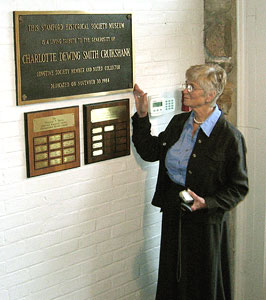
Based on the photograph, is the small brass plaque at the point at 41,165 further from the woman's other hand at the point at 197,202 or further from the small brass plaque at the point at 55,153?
the woman's other hand at the point at 197,202

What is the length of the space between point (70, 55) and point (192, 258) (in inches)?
47.9

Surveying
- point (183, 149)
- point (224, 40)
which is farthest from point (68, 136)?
point (224, 40)

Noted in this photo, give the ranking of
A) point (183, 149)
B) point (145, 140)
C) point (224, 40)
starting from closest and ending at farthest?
point (183, 149) < point (145, 140) < point (224, 40)

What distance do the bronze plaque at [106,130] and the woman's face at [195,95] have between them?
0.36 meters

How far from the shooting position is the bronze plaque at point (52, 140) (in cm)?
266

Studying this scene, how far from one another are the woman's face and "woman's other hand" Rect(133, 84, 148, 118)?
0.85ft

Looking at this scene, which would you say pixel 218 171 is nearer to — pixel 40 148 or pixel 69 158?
pixel 69 158

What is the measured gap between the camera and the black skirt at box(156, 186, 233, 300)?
9.72 feet

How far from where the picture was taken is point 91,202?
9.82 ft

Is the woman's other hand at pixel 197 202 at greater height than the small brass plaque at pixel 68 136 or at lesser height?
lesser

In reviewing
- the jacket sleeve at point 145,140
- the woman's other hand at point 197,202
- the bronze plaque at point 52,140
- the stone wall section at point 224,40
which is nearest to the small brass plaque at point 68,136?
the bronze plaque at point 52,140

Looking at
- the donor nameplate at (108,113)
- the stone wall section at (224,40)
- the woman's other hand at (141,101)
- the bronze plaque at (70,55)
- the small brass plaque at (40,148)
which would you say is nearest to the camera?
the bronze plaque at (70,55)

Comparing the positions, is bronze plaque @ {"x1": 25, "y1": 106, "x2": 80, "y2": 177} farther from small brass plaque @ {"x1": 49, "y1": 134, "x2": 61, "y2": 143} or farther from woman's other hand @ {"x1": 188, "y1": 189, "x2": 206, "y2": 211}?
woman's other hand @ {"x1": 188, "y1": 189, "x2": 206, "y2": 211}

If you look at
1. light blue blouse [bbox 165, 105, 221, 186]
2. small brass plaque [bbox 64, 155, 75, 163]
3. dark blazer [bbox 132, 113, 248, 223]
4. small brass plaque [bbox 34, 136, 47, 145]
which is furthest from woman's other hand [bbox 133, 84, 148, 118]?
small brass plaque [bbox 34, 136, 47, 145]
